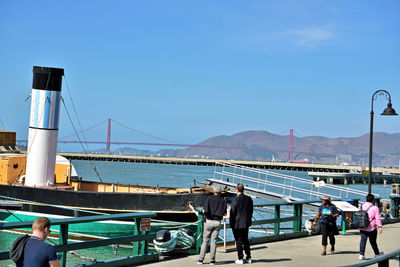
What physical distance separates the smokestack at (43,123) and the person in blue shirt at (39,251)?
16.9 m

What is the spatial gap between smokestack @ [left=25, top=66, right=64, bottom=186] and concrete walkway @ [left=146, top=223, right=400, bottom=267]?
477 inches

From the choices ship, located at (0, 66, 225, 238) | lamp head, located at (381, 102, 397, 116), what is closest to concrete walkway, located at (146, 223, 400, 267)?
ship, located at (0, 66, 225, 238)

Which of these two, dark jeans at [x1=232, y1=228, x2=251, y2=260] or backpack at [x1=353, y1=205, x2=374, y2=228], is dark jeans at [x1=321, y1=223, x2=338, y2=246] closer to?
backpack at [x1=353, y1=205, x2=374, y2=228]

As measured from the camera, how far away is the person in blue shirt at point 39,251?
5797 millimetres

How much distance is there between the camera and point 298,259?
11758 mm

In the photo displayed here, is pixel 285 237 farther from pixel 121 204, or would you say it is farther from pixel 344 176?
pixel 344 176

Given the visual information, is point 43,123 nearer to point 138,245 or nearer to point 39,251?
point 138,245

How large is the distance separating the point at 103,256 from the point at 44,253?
14.6 meters

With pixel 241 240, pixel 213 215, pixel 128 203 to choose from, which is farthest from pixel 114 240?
pixel 128 203

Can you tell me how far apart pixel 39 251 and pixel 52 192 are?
15471 mm

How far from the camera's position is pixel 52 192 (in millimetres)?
20703

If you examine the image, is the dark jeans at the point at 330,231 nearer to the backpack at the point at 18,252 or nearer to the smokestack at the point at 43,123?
the backpack at the point at 18,252

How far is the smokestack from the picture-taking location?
22.1 metres

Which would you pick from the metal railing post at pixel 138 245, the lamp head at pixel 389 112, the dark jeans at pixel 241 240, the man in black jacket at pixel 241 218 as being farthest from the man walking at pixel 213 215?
the lamp head at pixel 389 112
